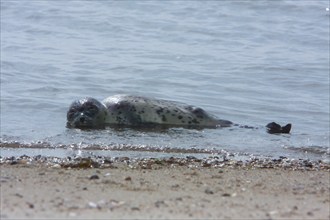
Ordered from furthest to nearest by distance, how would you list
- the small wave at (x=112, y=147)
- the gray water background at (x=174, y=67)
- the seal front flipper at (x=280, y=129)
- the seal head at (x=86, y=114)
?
1. the seal head at (x=86, y=114)
2. the seal front flipper at (x=280, y=129)
3. the gray water background at (x=174, y=67)
4. the small wave at (x=112, y=147)

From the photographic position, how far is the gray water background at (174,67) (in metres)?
10.4

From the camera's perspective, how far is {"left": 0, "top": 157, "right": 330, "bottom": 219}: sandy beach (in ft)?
18.7

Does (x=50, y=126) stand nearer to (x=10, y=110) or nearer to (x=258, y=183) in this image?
(x=10, y=110)

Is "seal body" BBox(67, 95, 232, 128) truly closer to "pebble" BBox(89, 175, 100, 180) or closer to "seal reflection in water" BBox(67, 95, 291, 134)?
"seal reflection in water" BBox(67, 95, 291, 134)

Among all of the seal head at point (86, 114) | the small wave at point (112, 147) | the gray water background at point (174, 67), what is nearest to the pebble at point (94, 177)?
the gray water background at point (174, 67)

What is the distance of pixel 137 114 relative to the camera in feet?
37.7

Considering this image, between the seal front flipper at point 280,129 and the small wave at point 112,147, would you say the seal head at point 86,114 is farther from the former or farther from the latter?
the seal front flipper at point 280,129

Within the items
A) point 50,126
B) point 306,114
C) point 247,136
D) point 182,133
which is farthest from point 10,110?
point 306,114

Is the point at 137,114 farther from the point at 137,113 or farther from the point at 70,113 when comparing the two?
the point at 70,113

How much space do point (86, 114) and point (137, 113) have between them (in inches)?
25.7

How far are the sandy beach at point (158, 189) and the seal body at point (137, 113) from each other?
3054 millimetres

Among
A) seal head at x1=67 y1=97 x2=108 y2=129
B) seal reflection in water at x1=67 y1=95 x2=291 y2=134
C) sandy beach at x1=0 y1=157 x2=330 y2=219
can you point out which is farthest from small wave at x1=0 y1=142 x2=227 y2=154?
seal reflection in water at x1=67 y1=95 x2=291 y2=134

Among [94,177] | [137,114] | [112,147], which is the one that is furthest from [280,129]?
[94,177]

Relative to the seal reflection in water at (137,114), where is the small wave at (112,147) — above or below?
below
